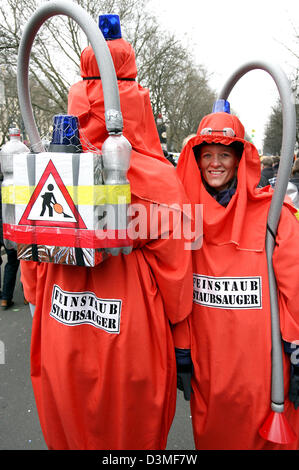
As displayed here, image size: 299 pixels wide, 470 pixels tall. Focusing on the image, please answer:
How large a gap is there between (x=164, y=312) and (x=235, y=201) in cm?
63

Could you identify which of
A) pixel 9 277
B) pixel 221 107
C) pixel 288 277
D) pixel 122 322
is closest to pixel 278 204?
pixel 288 277

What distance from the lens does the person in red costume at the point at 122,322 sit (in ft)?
4.90

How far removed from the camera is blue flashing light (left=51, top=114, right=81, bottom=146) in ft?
4.19

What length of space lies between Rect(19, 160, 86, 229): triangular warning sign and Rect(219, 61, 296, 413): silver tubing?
92cm

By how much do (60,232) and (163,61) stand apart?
2103cm

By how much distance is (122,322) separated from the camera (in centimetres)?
153

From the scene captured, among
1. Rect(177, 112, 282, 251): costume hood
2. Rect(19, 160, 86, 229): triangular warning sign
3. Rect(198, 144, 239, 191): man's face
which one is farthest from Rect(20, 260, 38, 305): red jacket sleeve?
Rect(198, 144, 239, 191): man's face

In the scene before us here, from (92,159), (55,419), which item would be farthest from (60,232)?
(55,419)

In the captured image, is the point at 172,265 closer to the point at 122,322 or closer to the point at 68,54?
the point at 122,322

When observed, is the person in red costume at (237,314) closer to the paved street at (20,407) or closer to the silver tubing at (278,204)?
the silver tubing at (278,204)

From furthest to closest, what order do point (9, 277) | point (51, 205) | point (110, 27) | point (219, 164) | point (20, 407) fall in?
point (9, 277)
point (20, 407)
point (219, 164)
point (110, 27)
point (51, 205)

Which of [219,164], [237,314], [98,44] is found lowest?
[237,314]

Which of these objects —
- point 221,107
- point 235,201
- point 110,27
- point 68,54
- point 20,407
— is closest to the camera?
point 110,27

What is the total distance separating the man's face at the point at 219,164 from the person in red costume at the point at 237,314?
67 mm
